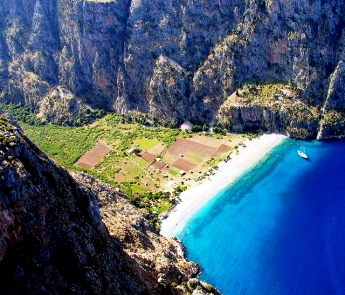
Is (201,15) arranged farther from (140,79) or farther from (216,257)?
(216,257)

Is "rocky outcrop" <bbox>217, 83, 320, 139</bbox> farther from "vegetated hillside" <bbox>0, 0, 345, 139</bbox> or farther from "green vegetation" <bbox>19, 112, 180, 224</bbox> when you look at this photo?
"green vegetation" <bbox>19, 112, 180, 224</bbox>

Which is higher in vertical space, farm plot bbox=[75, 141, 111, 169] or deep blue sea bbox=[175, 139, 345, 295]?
deep blue sea bbox=[175, 139, 345, 295]

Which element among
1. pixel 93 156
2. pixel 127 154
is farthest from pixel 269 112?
pixel 93 156

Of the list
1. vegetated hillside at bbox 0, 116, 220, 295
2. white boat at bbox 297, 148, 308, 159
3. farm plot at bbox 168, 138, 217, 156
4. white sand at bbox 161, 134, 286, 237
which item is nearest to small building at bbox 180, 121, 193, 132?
farm plot at bbox 168, 138, 217, 156

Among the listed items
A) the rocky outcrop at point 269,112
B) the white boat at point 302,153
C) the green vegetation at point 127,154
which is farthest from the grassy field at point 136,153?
the white boat at point 302,153

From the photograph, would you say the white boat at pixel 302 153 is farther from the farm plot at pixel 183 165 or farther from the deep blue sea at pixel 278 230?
the farm plot at pixel 183 165

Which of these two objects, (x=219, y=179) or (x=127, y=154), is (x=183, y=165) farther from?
(x=127, y=154)
